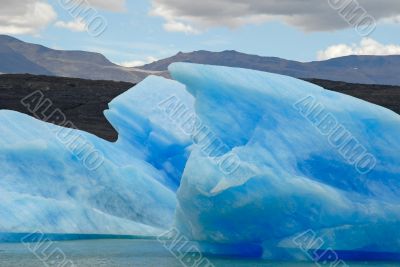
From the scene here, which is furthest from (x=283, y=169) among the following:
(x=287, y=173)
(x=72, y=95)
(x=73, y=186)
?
(x=72, y=95)

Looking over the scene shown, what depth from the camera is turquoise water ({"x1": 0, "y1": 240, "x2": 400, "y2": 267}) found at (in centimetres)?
969

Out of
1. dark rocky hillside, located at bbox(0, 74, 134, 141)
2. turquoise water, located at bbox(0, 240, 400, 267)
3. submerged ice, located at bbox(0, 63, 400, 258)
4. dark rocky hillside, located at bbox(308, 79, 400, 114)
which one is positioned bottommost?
dark rocky hillside, located at bbox(0, 74, 134, 141)

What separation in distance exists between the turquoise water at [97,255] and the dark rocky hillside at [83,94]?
18.0 m

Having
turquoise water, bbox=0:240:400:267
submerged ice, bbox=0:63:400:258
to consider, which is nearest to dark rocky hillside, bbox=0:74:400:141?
turquoise water, bbox=0:240:400:267

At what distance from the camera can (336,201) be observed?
980 centimetres

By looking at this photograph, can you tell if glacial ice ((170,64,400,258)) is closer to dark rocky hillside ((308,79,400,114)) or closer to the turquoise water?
the turquoise water

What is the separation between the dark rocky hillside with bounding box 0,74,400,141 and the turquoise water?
1804cm

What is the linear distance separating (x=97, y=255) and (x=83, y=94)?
89.0 feet

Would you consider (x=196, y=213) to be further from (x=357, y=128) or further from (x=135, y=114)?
(x=135, y=114)

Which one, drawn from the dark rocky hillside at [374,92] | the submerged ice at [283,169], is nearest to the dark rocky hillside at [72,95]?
the dark rocky hillside at [374,92]

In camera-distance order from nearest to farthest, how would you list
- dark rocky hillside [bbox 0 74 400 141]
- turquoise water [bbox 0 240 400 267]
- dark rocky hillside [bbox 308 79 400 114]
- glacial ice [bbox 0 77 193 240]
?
1. turquoise water [bbox 0 240 400 267]
2. glacial ice [bbox 0 77 193 240]
3. dark rocky hillside [bbox 0 74 400 141]
4. dark rocky hillside [bbox 308 79 400 114]

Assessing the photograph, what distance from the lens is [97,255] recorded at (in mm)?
10539

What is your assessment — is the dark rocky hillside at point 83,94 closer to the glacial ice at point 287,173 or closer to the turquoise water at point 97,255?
the turquoise water at point 97,255

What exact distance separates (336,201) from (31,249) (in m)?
4.44
